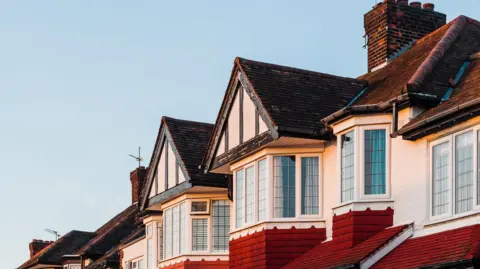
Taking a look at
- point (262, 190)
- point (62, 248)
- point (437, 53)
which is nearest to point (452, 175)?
point (437, 53)

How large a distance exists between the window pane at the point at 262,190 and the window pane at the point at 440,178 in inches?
207

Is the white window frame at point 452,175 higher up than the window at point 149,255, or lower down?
higher up

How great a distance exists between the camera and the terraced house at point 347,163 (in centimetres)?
2000

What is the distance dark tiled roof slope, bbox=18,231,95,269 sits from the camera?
5162 centimetres

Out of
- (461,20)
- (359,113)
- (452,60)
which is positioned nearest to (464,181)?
(359,113)

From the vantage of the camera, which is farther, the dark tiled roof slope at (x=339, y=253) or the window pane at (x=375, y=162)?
the window pane at (x=375, y=162)

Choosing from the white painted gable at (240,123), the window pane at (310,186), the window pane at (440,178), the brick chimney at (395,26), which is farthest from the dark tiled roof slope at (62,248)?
the window pane at (440,178)

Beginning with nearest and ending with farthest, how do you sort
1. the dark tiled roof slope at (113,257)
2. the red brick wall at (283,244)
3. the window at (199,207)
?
the red brick wall at (283,244)
the window at (199,207)
the dark tiled roof slope at (113,257)

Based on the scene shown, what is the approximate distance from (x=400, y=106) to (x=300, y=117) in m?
3.22

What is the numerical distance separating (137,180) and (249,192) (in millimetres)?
22233

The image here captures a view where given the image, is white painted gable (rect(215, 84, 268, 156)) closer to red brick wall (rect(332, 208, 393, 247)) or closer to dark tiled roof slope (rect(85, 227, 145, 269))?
red brick wall (rect(332, 208, 393, 247))

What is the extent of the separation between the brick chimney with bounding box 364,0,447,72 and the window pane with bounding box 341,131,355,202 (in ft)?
21.1

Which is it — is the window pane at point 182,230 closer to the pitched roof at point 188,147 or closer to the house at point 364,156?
the pitched roof at point 188,147

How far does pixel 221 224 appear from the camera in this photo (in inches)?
1192
